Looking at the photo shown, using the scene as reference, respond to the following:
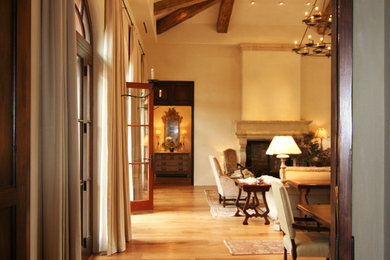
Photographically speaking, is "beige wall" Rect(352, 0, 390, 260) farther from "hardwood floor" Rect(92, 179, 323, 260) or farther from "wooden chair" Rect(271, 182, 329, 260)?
"hardwood floor" Rect(92, 179, 323, 260)

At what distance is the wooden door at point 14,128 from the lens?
156 centimetres

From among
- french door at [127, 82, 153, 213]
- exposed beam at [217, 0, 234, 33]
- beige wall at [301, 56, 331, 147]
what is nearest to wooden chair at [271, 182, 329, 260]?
french door at [127, 82, 153, 213]

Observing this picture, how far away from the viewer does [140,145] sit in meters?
6.29

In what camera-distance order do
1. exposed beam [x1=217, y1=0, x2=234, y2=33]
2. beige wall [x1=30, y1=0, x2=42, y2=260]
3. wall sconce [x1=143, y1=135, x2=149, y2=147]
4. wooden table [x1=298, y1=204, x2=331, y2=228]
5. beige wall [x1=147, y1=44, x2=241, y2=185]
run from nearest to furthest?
1. beige wall [x1=30, y1=0, x2=42, y2=260]
2. wooden table [x1=298, y1=204, x2=331, y2=228]
3. wall sconce [x1=143, y1=135, x2=149, y2=147]
4. exposed beam [x1=217, y1=0, x2=234, y2=33]
5. beige wall [x1=147, y1=44, x2=241, y2=185]

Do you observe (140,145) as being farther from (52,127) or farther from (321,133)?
(321,133)

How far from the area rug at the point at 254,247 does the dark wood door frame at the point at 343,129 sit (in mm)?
3221

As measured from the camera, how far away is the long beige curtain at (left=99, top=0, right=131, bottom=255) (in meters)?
4.25

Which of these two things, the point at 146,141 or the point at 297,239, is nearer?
the point at 297,239

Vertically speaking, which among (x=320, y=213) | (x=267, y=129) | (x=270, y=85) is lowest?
(x=320, y=213)

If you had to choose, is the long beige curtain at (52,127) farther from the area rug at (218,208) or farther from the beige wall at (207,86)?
the beige wall at (207,86)

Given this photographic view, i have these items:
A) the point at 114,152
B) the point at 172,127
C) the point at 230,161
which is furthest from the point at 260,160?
the point at 114,152

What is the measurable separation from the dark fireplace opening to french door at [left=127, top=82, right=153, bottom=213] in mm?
4875

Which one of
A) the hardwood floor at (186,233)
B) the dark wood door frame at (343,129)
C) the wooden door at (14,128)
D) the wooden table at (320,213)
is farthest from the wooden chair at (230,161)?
the dark wood door frame at (343,129)

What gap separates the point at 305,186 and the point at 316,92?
6.86 metres
